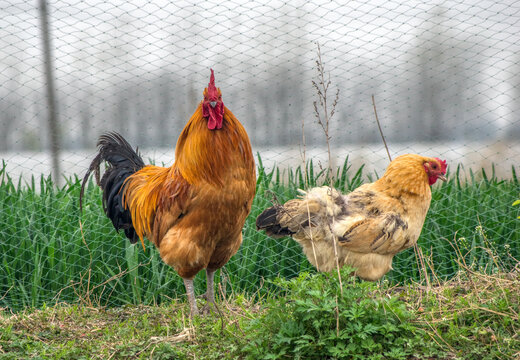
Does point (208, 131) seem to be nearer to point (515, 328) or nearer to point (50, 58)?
point (515, 328)

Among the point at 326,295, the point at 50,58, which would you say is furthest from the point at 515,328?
the point at 50,58

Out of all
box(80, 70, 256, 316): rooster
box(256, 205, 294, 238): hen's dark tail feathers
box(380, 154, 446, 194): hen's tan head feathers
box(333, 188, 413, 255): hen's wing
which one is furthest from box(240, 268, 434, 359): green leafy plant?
box(380, 154, 446, 194): hen's tan head feathers

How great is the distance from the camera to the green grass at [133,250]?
4355mm

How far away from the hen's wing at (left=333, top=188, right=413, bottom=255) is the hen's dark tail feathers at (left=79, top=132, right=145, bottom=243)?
1731mm

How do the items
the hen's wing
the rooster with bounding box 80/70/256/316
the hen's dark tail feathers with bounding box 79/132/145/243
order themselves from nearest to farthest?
the rooster with bounding box 80/70/256/316
the hen's wing
the hen's dark tail feathers with bounding box 79/132/145/243

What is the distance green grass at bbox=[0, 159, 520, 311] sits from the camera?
436 cm

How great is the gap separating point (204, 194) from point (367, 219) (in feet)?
4.38

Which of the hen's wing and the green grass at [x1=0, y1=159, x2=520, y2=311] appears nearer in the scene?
the hen's wing

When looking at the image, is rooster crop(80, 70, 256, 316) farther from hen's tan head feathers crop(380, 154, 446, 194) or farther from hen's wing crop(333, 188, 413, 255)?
hen's tan head feathers crop(380, 154, 446, 194)

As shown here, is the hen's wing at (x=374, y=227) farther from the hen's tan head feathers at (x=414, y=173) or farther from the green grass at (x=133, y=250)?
the green grass at (x=133, y=250)

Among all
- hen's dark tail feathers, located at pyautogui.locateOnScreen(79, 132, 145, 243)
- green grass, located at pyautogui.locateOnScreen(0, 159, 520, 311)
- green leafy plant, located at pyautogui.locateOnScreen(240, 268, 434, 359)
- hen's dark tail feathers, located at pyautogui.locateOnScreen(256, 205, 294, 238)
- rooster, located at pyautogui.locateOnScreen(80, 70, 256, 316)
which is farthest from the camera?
green grass, located at pyautogui.locateOnScreen(0, 159, 520, 311)

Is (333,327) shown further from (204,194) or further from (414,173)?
(414,173)

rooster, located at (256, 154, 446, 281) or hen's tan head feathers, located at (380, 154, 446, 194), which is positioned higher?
hen's tan head feathers, located at (380, 154, 446, 194)

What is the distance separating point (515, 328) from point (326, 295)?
1062 mm
